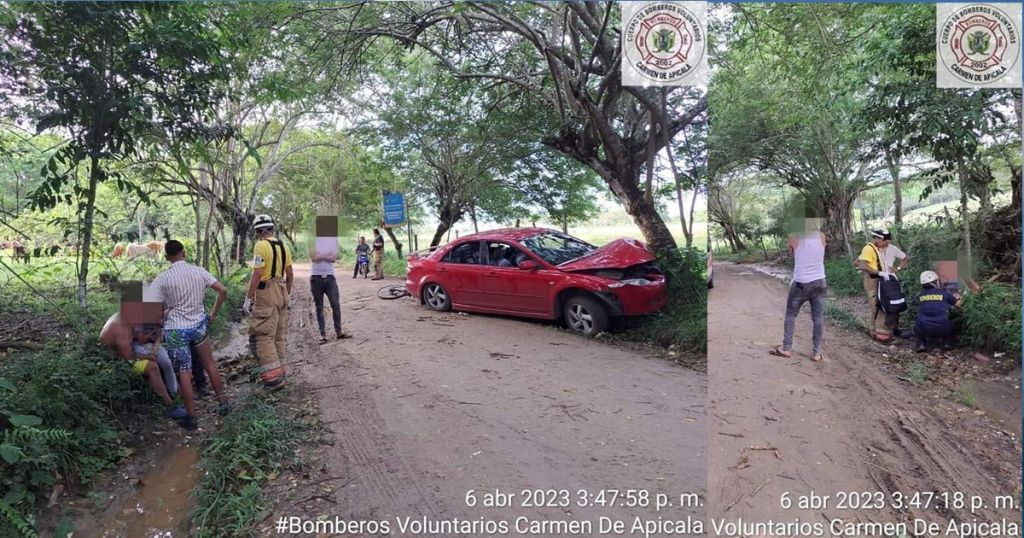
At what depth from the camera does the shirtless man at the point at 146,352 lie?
120 inches

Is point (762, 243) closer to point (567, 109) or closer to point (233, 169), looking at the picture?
point (567, 109)

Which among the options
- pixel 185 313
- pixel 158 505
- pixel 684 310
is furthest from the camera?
pixel 684 310

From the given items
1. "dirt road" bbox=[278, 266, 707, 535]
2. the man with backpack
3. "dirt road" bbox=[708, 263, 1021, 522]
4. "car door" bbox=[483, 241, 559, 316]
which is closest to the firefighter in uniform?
"dirt road" bbox=[278, 266, 707, 535]

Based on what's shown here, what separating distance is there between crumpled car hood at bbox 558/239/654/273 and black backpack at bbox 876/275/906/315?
1.47m

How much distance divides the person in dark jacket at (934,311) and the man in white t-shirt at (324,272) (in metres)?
3.63

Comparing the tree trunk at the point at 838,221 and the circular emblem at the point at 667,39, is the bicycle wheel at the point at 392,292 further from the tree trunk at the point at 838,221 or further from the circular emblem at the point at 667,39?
the tree trunk at the point at 838,221

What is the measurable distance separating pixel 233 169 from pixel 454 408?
256cm

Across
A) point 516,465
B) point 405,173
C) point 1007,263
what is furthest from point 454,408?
point 1007,263

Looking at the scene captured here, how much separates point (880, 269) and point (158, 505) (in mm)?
4243

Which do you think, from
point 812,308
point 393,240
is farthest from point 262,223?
point 812,308

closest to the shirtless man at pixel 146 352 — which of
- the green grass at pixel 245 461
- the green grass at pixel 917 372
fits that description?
the green grass at pixel 245 461

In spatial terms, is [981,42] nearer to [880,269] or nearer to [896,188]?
[896,188]

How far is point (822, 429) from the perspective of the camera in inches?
103

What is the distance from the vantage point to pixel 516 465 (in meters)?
2.53
